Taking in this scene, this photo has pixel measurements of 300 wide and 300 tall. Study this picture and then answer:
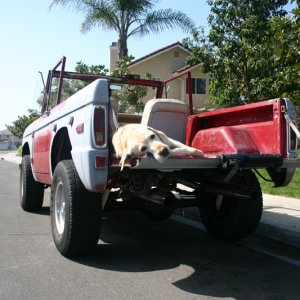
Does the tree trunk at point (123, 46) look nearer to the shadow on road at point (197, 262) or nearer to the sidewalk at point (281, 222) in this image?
the sidewalk at point (281, 222)

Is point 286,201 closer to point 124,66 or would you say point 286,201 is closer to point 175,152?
point 175,152

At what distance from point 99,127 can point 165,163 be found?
0.77 metres

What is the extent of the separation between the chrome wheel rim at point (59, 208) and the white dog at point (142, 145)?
4.20 ft

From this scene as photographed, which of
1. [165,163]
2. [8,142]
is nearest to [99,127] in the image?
[165,163]

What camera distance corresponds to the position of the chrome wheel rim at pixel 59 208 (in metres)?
5.55

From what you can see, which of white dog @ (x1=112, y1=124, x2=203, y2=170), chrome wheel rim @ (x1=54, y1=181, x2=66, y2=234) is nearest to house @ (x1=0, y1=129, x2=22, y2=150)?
chrome wheel rim @ (x1=54, y1=181, x2=66, y2=234)

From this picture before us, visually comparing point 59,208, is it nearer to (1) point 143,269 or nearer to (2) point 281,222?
(1) point 143,269

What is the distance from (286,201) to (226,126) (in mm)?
4135

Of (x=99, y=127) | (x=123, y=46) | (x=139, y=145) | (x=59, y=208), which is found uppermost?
(x=123, y=46)

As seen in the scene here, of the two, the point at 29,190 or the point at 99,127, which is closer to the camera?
the point at 99,127

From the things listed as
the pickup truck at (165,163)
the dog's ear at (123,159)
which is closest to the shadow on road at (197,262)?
the pickup truck at (165,163)

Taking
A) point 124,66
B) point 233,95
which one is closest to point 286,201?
point 233,95

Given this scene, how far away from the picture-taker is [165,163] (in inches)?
172

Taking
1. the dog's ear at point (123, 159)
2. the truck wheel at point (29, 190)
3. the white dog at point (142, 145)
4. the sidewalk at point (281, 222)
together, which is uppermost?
the white dog at point (142, 145)
